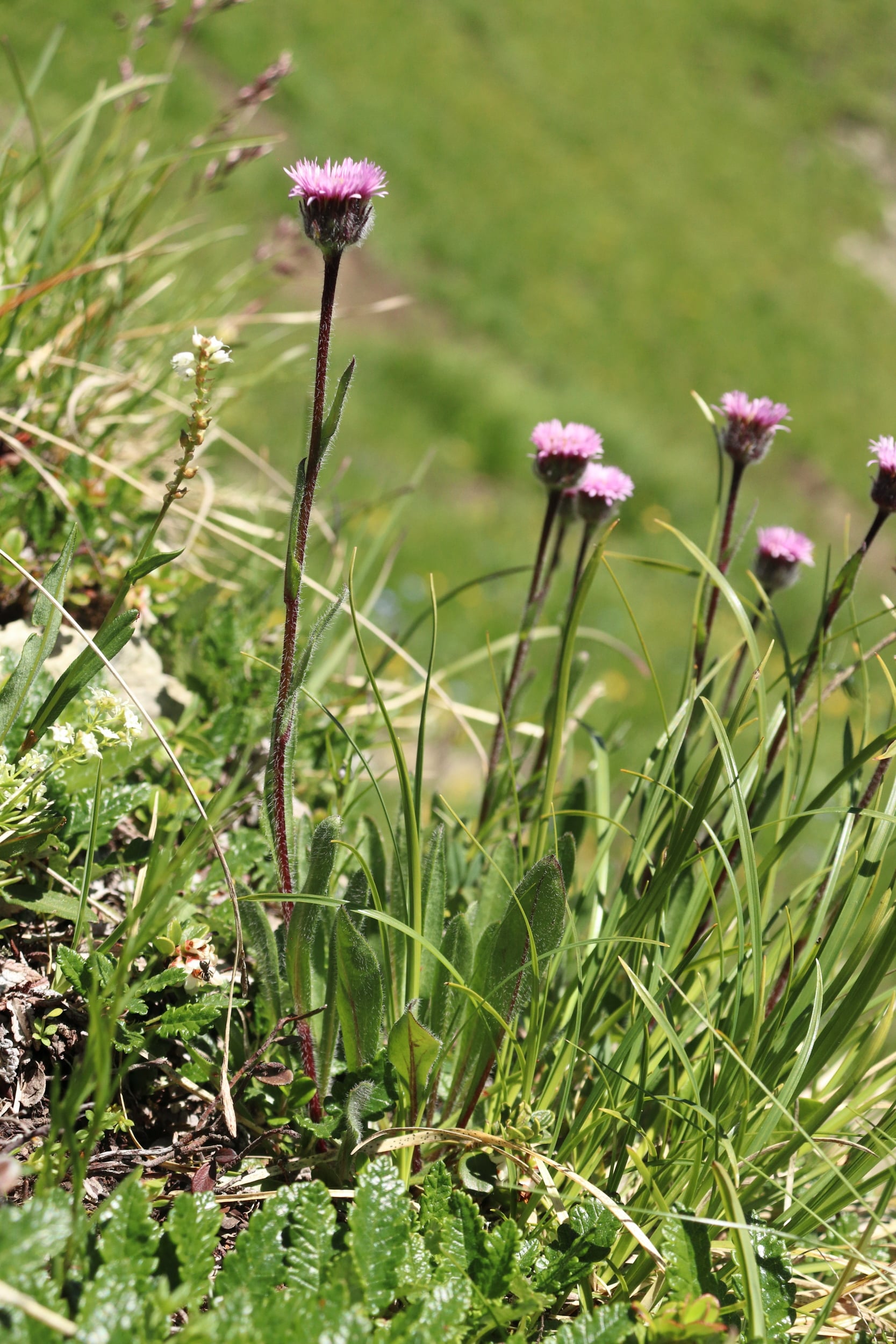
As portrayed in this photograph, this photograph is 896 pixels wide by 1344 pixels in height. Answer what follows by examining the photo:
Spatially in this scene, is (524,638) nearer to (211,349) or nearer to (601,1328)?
(211,349)

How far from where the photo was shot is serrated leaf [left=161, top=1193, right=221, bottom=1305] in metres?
0.91

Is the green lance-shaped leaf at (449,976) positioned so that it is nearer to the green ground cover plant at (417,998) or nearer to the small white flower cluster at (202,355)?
the green ground cover plant at (417,998)

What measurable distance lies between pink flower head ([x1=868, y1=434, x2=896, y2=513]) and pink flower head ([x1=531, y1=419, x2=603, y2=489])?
1.23 feet

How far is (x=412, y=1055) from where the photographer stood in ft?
3.64

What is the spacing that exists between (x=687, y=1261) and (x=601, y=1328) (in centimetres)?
12

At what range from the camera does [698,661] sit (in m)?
1.53

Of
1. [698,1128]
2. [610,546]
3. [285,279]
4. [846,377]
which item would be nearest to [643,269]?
[846,377]

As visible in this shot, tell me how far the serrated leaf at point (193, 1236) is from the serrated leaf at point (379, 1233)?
130 mm

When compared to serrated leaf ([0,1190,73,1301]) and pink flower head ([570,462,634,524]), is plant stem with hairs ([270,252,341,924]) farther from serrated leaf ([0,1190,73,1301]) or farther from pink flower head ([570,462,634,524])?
pink flower head ([570,462,634,524])

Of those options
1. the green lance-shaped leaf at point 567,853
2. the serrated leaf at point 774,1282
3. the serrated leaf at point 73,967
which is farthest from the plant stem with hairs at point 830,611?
the serrated leaf at point 73,967

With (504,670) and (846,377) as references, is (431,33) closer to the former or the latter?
(846,377)

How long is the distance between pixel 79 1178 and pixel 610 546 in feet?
21.0

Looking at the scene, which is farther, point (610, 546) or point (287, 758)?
point (610, 546)

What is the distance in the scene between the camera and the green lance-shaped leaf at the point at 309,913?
1123mm
